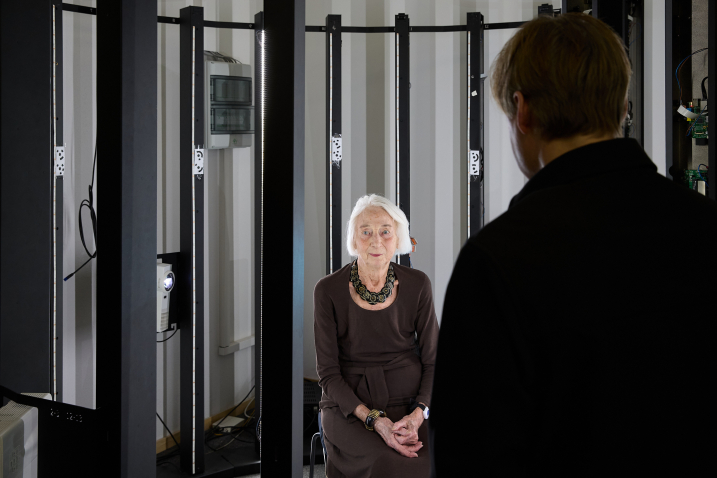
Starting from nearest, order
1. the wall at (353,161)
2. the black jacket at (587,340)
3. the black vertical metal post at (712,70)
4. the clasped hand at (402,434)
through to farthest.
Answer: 1. the black jacket at (587,340)
2. the black vertical metal post at (712,70)
3. the clasped hand at (402,434)
4. the wall at (353,161)

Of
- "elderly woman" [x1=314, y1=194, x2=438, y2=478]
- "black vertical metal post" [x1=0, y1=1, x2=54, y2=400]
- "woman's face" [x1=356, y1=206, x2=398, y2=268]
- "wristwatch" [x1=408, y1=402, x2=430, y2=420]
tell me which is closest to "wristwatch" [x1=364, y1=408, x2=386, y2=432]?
"elderly woman" [x1=314, y1=194, x2=438, y2=478]

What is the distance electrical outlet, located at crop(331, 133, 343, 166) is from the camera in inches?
Answer: 135

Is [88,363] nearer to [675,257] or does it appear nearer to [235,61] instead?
[235,61]

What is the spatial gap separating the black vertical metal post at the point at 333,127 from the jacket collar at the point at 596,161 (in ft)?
8.71

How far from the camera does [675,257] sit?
66 centimetres

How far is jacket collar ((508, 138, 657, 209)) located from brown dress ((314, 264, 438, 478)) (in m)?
1.71

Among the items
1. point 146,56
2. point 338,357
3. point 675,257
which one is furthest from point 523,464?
point 338,357

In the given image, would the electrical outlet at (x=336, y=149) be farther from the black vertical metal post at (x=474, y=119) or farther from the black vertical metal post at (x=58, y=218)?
the black vertical metal post at (x=58, y=218)

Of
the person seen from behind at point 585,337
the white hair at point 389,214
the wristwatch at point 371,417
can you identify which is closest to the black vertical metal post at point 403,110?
the white hair at point 389,214

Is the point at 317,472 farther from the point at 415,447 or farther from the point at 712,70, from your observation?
the point at 712,70

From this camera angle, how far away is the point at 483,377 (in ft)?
2.22

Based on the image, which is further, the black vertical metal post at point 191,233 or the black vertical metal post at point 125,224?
the black vertical metal post at point 191,233

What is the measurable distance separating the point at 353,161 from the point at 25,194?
94.1 inches

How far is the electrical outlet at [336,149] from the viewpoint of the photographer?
11.3 ft
